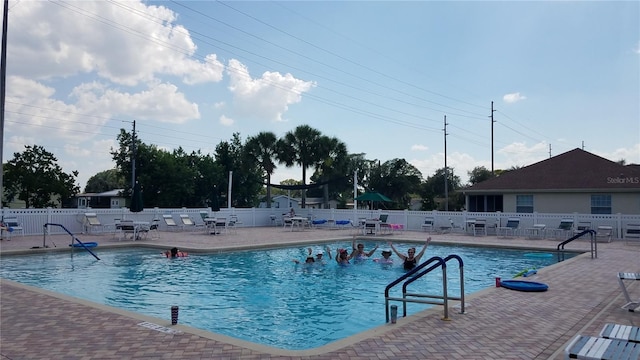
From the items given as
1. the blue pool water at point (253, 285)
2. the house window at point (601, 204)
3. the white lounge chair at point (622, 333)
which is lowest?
the blue pool water at point (253, 285)

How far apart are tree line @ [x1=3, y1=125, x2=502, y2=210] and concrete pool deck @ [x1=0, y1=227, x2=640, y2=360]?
60.5 feet

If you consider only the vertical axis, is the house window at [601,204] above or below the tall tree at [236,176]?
below

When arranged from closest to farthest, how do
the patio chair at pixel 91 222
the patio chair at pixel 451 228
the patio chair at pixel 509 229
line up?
the patio chair at pixel 91 222
the patio chair at pixel 509 229
the patio chair at pixel 451 228

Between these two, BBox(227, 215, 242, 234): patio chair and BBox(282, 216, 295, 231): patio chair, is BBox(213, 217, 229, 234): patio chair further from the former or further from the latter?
BBox(282, 216, 295, 231): patio chair

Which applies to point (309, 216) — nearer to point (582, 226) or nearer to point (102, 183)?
point (582, 226)

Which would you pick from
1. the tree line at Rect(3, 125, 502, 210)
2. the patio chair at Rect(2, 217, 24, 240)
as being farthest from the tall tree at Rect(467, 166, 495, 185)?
the patio chair at Rect(2, 217, 24, 240)

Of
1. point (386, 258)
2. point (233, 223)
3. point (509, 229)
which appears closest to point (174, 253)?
point (386, 258)

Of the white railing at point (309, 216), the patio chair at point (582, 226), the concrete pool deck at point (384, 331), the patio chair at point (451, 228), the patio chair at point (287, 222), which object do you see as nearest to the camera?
the concrete pool deck at point (384, 331)

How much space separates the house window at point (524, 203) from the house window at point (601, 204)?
9.36ft

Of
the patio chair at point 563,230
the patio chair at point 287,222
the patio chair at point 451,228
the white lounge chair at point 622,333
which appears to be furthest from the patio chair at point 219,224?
the white lounge chair at point 622,333

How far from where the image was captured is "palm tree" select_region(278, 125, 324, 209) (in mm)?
31609

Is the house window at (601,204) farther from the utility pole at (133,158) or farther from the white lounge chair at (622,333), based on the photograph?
the utility pole at (133,158)

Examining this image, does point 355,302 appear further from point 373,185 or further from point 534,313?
point 373,185

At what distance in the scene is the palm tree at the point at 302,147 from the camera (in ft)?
104
